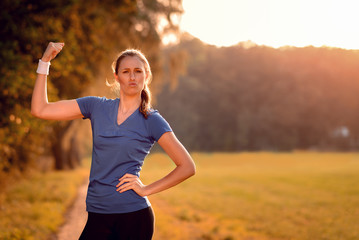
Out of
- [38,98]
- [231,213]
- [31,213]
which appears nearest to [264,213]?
[231,213]

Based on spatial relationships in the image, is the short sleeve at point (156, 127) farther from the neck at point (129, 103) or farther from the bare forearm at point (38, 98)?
the bare forearm at point (38, 98)

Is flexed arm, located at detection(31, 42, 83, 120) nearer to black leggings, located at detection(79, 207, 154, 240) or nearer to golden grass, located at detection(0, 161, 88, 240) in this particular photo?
black leggings, located at detection(79, 207, 154, 240)

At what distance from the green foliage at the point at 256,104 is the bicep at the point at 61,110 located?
48.9 m

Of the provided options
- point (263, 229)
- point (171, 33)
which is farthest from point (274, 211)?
point (171, 33)

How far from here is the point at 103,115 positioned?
8.25 feet

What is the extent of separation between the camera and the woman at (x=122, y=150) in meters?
2.40

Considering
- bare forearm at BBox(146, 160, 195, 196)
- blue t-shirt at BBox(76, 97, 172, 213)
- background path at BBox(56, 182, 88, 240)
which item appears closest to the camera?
blue t-shirt at BBox(76, 97, 172, 213)

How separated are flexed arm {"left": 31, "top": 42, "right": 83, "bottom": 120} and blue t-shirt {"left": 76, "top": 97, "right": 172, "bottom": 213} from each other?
22cm

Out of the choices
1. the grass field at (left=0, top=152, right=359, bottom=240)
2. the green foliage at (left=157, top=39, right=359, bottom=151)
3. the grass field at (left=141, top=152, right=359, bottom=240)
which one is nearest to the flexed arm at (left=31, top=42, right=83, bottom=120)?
the grass field at (left=0, top=152, right=359, bottom=240)

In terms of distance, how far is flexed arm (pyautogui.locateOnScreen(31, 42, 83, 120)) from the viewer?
2498mm

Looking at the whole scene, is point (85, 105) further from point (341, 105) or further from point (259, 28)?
point (341, 105)

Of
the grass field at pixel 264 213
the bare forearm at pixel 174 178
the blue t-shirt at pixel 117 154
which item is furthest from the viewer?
the grass field at pixel 264 213

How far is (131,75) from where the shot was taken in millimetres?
2549

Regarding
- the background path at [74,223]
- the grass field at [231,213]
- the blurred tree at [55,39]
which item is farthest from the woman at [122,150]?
the background path at [74,223]
